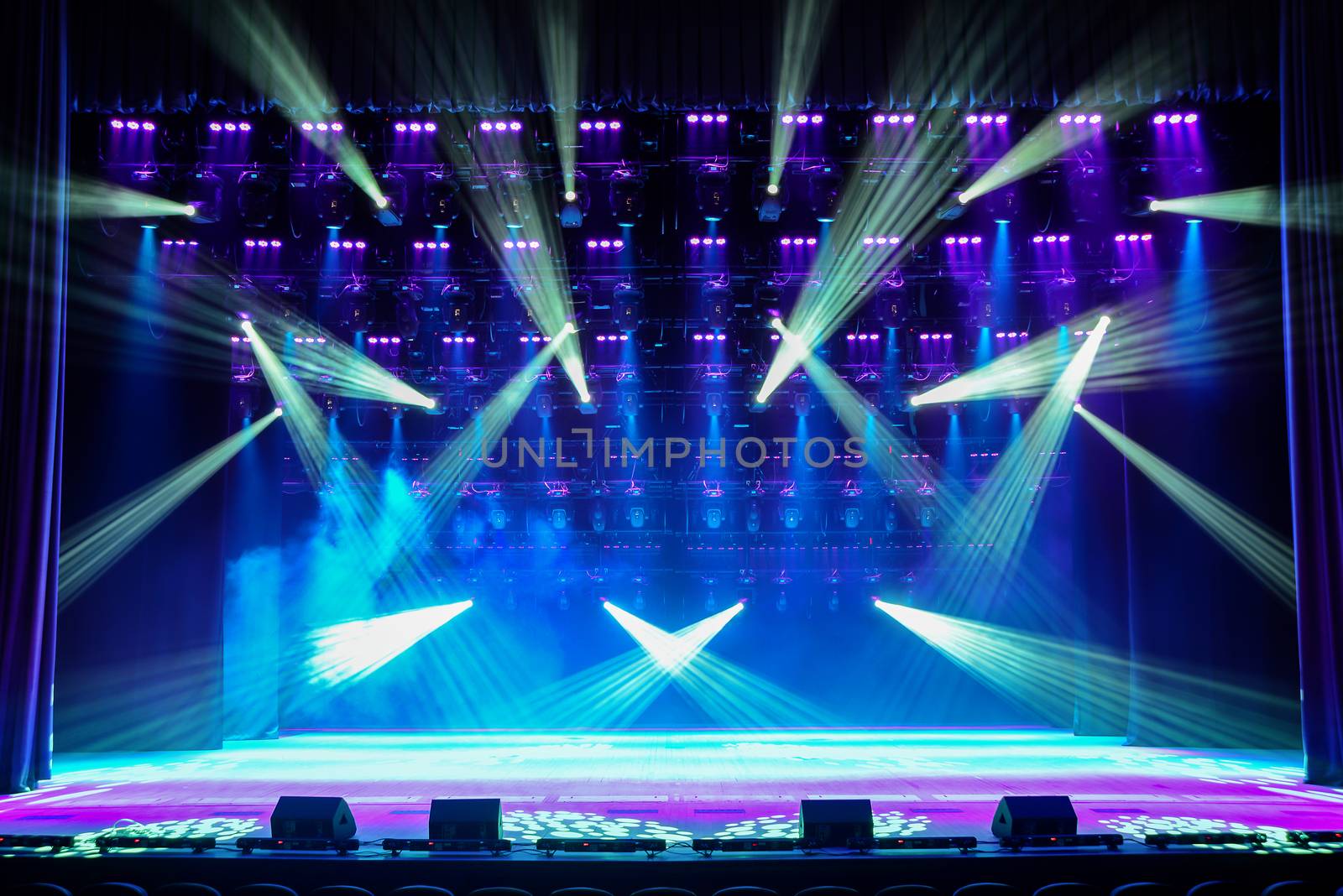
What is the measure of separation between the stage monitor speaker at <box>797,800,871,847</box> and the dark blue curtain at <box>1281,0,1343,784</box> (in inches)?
154

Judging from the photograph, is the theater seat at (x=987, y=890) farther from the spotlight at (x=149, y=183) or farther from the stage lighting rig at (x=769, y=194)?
the spotlight at (x=149, y=183)

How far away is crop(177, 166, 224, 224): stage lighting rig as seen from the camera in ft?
26.8

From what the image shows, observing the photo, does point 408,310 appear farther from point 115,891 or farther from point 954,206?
point 115,891

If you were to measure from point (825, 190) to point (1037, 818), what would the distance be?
4.81 meters

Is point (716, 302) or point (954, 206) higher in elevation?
point (954, 206)

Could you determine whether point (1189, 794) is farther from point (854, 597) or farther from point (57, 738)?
point (57, 738)

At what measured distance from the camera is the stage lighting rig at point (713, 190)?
802 centimetres

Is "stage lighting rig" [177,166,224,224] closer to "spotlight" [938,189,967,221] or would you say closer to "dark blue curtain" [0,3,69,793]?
"dark blue curtain" [0,3,69,793]

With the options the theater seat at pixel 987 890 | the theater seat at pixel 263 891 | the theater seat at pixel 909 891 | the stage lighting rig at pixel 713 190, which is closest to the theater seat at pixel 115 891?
the theater seat at pixel 263 891

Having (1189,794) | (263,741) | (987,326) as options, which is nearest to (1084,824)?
(1189,794)

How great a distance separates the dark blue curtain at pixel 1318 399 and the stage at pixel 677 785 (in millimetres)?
590

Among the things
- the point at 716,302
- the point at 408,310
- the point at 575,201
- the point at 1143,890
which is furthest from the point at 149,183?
the point at 1143,890

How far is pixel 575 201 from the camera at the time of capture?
8141 millimetres

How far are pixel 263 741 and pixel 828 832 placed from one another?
8918mm
